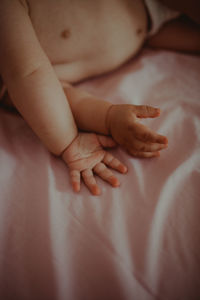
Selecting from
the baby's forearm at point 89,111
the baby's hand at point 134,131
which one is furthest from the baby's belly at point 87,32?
the baby's hand at point 134,131

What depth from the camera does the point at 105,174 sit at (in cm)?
49

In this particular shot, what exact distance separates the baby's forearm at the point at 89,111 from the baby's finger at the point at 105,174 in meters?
0.10

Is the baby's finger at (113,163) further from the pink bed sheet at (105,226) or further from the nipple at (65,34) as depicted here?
the nipple at (65,34)

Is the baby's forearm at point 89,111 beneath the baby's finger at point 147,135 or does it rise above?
above

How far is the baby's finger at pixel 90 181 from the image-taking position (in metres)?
0.46

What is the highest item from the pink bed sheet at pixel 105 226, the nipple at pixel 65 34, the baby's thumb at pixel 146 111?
the nipple at pixel 65 34

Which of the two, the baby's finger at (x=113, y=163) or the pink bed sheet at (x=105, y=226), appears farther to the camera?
the baby's finger at (x=113, y=163)

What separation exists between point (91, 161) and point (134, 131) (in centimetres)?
13

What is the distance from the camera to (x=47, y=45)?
0.61 metres

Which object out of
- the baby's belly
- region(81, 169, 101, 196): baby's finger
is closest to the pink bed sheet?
region(81, 169, 101, 196): baby's finger

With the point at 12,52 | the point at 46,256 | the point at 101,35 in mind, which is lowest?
the point at 46,256

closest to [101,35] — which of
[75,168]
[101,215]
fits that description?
[75,168]

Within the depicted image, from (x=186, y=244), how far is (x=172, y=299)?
92 millimetres

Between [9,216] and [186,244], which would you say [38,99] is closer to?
[9,216]
